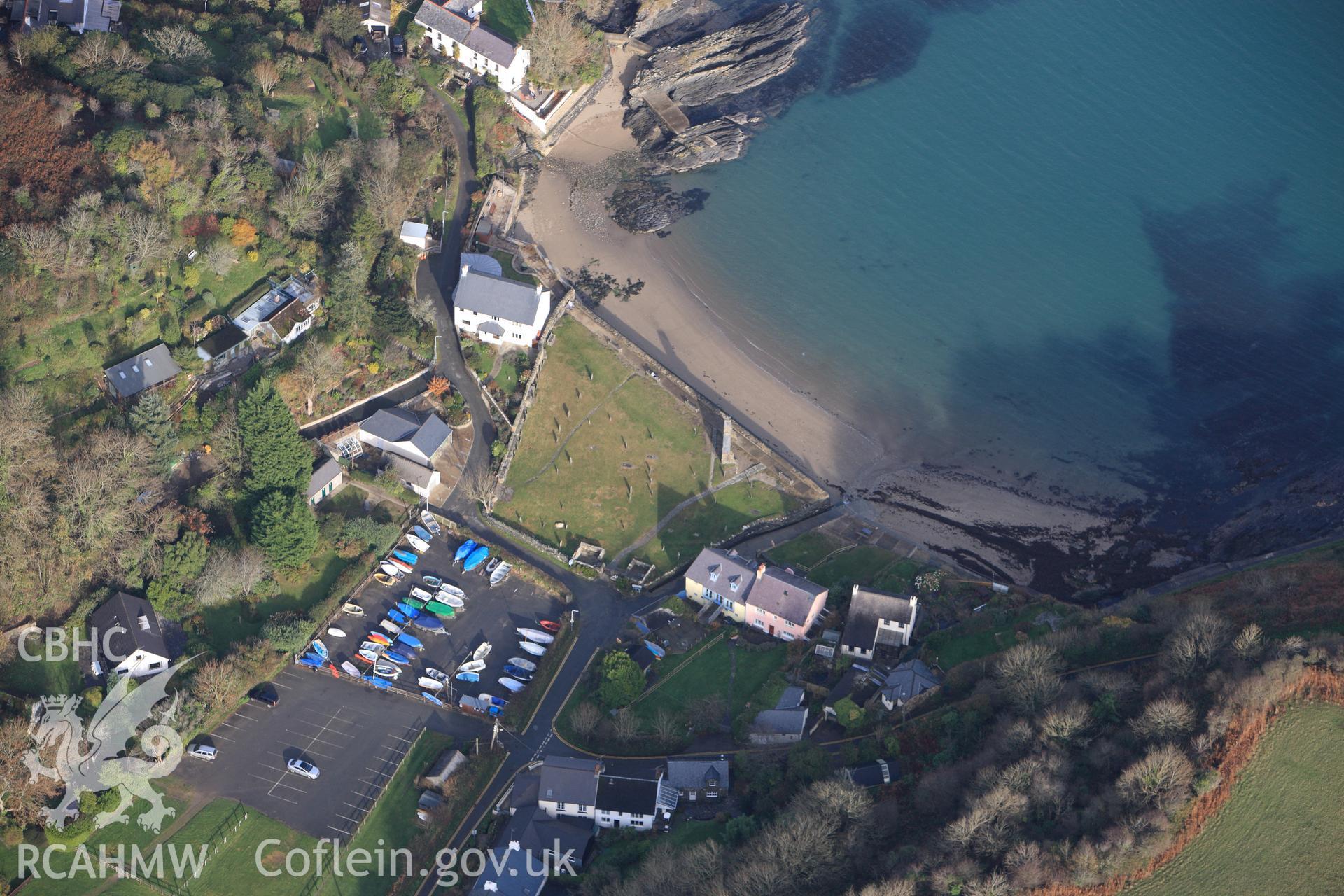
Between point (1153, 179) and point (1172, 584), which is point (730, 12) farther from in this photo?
point (1172, 584)

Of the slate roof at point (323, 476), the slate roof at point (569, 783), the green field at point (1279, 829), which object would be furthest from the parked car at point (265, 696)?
the green field at point (1279, 829)

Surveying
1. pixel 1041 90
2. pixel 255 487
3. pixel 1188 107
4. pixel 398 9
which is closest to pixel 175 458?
pixel 255 487

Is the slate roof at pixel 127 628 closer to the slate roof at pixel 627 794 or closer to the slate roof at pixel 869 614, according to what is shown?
the slate roof at pixel 627 794

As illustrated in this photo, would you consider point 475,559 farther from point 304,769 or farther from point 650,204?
point 650,204

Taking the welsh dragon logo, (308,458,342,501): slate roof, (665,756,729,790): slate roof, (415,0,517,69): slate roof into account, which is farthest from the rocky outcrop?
the welsh dragon logo

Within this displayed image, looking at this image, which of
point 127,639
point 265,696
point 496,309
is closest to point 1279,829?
point 265,696

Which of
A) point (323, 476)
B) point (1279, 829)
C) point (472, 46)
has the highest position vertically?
point (472, 46)
